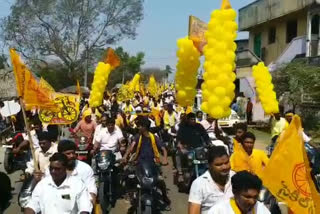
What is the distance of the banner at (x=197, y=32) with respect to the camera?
38.4 ft

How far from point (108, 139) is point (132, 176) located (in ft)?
4.97

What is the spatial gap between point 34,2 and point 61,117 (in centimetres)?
3312

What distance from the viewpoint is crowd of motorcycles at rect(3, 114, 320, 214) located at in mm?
6815

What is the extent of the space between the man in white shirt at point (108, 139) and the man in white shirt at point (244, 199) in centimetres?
561

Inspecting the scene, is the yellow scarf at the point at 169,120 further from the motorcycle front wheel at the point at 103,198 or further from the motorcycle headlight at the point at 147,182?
the motorcycle headlight at the point at 147,182

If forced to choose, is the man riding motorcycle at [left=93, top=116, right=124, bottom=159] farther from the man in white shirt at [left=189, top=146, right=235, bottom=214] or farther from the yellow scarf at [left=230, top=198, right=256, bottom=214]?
the yellow scarf at [left=230, top=198, right=256, bottom=214]

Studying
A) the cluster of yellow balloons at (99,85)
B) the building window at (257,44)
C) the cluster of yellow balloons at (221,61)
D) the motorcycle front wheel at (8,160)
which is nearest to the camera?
the cluster of yellow balloons at (221,61)

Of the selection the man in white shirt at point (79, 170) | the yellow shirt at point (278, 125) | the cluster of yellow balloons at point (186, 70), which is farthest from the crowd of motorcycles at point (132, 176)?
the cluster of yellow balloons at point (186, 70)

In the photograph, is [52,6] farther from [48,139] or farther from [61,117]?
[48,139]

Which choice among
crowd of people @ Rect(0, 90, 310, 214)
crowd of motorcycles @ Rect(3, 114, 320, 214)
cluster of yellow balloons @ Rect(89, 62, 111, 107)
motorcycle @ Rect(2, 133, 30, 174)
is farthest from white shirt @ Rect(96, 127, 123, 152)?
cluster of yellow balloons @ Rect(89, 62, 111, 107)

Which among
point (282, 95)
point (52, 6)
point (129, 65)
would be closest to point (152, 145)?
point (282, 95)

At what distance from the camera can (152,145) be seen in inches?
300

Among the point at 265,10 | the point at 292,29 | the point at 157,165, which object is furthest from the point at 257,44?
the point at 157,165

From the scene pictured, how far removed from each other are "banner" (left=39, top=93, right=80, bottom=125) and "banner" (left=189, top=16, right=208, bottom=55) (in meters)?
3.48
